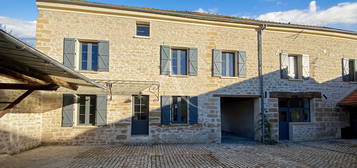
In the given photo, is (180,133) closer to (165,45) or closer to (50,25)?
(165,45)

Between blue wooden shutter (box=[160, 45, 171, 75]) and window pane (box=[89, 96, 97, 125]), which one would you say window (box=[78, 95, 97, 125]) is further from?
blue wooden shutter (box=[160, 45, 171, 75])

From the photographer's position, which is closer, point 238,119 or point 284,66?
point 284,66

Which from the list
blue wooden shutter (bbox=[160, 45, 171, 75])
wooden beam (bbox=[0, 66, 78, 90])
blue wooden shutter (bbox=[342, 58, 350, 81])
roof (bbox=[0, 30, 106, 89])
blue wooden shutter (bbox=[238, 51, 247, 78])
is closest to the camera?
roof (bbox=[0, 30, 106, 89])

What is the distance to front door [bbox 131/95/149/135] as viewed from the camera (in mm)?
7551

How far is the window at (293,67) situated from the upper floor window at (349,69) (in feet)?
8.46

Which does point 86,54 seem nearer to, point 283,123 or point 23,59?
point 23,59

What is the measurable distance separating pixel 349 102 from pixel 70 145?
1177 centimetres

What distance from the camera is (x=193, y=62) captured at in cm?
801

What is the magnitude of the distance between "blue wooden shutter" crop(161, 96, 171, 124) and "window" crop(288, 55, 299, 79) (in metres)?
5.82

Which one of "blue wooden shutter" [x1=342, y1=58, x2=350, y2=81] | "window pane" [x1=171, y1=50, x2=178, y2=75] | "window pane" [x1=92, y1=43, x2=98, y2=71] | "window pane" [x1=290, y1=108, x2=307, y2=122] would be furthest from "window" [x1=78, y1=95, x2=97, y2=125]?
"blue wooden shutter" [x1=342, y1=58, x2=350, y2=81]

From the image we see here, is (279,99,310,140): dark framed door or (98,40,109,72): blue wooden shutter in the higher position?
(98,40,109,72): blue wooden shutter

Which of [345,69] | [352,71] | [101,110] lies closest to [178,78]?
[101,110]

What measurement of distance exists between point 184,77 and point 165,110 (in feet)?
5.02

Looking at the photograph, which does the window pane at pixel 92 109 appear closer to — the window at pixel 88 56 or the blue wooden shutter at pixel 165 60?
the window at pixel 88 56
